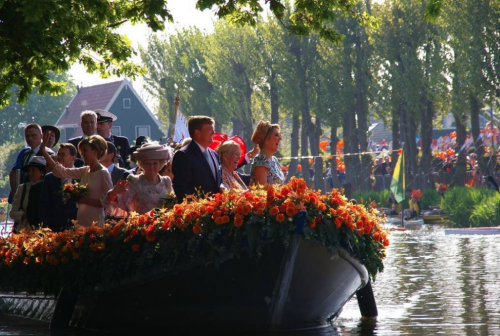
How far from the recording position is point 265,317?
9.32m

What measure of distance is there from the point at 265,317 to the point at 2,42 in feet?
22.0

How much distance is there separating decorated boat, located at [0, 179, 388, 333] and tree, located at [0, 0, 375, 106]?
4.27m

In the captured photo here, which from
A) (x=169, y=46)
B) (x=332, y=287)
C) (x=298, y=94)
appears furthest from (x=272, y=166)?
(x=169, y=46)

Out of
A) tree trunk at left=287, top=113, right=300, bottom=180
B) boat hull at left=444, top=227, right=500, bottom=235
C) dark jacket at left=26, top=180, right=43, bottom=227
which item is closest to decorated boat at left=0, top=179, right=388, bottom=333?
dark jacket at left=26, top=180, right=43, bottom=227

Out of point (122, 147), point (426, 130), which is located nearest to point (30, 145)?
point (122, 147)

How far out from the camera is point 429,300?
1250 centimetres

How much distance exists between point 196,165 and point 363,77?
133ft

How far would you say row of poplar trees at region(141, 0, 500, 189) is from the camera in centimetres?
3803

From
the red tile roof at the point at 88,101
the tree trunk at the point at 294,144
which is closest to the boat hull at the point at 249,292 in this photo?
the tree trunk at the point at 294,144

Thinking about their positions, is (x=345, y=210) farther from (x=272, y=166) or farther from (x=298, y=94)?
(x=298, y=94)

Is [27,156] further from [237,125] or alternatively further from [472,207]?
[237,125]

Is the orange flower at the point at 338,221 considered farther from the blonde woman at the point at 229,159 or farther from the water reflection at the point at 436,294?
the blonde woman at the point at 229,159

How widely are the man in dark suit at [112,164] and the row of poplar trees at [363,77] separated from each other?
2017 centimetres

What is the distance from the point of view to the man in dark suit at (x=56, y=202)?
11688 millimetres
